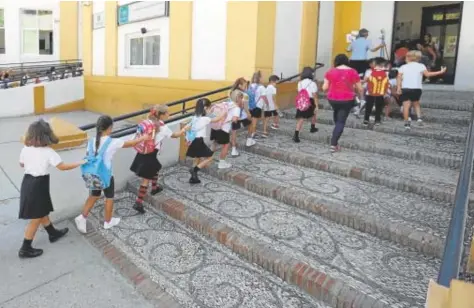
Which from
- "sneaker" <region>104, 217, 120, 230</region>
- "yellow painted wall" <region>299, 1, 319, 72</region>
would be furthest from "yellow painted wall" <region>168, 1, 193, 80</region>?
"sneaker" <region>104, 217, 120, 230</region>

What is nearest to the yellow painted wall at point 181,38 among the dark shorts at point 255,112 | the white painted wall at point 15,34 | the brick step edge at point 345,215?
the dark shorts at point 255,112

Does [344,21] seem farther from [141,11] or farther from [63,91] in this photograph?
[63,91]

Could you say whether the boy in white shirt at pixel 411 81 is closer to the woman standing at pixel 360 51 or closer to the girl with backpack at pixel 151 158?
the woman standing at pixel 360 51

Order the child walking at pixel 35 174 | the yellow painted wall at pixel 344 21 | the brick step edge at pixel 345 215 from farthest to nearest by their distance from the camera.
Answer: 1. the yellow painted wall at pixel 344 21
2. the child walking at pixel 35 174
3. the brick step edge at pixel 345 215

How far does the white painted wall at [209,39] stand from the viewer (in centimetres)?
808

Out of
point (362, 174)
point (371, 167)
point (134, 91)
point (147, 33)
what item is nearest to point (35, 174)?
point (362, 174)

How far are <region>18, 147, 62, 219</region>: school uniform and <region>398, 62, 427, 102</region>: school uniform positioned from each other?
212 inches

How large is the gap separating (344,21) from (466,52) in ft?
9.93

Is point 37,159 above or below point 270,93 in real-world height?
below

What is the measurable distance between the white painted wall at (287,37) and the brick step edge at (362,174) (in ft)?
9.34

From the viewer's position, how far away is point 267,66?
25.6 feet

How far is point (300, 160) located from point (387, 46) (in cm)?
647

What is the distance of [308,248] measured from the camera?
338cm

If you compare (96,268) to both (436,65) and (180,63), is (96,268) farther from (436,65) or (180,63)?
(436,65)
